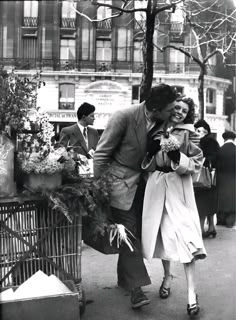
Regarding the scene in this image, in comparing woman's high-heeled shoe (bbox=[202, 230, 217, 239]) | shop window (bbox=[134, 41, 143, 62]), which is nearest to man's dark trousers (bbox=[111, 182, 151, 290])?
woman's high-heeled shoe (bbox=[202, 230, 217, 239])

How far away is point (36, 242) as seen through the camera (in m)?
3.05

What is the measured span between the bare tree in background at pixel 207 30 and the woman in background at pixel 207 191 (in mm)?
1228

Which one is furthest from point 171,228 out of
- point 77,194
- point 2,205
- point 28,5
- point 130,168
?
point 28,5

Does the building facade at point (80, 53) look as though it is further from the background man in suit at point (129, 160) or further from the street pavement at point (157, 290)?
the street pavement at point (157, 290)

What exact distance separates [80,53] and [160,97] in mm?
2682

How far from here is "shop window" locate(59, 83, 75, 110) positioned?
613cm

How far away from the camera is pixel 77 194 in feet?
9.93

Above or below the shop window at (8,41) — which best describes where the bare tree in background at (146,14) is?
above

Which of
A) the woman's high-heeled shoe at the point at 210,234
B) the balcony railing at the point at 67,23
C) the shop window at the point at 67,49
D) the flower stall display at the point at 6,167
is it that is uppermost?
the balcony railing at the point at 67,23

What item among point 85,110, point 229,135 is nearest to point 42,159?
point 85,110

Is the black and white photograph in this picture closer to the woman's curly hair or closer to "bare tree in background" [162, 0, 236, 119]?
the woman's curly hair

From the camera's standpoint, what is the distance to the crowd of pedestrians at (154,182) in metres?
3.38

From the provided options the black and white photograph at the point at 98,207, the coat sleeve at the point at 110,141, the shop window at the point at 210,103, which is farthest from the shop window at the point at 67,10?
the shop window at the point at 210,103

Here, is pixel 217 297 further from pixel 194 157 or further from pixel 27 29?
pixel 27 29
